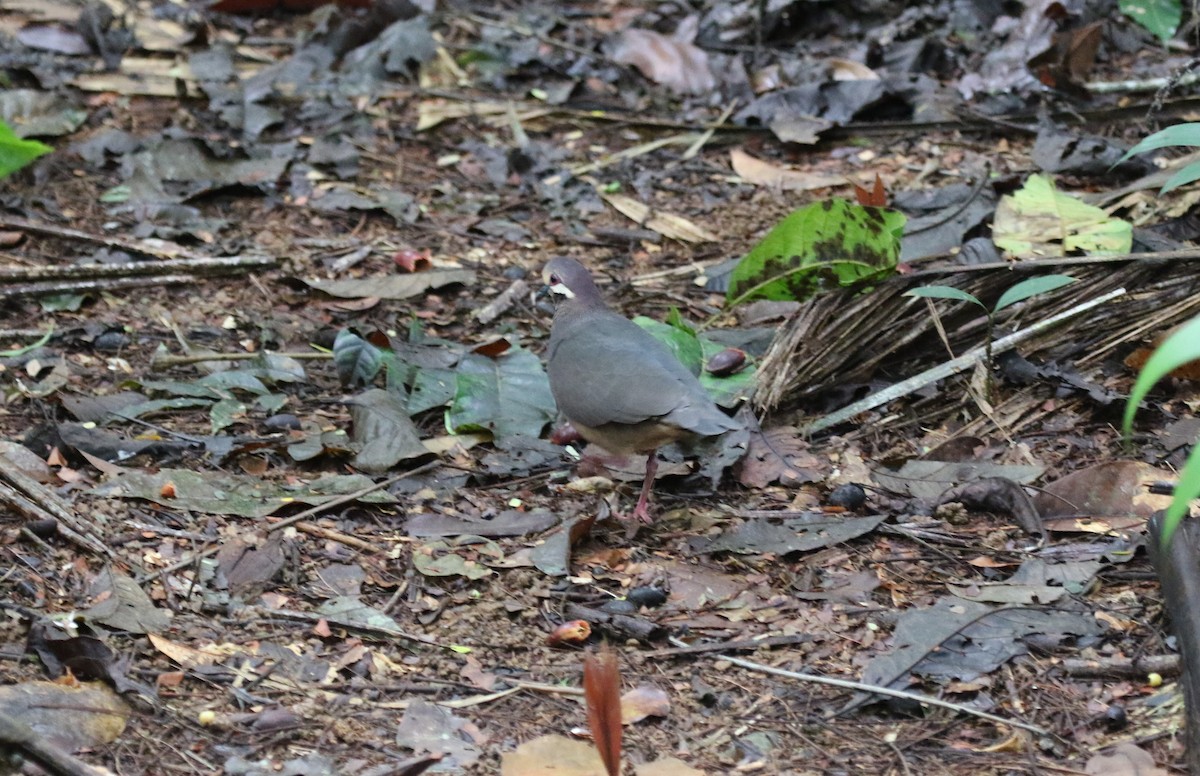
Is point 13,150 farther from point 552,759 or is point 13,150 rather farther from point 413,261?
point 413,261

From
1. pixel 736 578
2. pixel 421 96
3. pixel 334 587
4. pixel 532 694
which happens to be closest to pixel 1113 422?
pixel 736 578

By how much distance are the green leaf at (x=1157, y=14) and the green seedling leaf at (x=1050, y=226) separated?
1.99m

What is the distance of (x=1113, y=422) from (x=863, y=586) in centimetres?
122

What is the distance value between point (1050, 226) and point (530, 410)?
2.17 metres

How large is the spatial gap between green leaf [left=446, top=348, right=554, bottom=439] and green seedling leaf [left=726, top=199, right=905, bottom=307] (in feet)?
2.69

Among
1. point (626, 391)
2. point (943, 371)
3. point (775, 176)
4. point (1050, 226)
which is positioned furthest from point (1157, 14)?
point (626, 391)

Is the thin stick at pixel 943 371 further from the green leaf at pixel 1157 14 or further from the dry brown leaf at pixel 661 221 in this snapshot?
the green leaf at pixel 1157 14

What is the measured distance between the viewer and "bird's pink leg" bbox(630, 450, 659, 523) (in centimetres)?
412

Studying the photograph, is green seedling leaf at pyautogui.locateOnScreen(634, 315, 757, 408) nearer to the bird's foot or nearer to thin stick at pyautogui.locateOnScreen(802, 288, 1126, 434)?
thin stick at pyautogui.locateOnScreen(802, 288, 1126, 434)

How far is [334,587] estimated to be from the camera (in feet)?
12.0

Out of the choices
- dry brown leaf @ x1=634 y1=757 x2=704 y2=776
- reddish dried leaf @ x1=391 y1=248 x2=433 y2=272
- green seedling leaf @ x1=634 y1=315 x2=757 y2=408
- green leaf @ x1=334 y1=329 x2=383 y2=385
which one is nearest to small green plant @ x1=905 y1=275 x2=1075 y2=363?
green seedling leaf @ x1=634 y1=315 x2=757 y2=408

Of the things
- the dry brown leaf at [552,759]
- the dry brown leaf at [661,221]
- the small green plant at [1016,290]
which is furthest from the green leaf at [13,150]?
the dry brown leaf at [661,221]

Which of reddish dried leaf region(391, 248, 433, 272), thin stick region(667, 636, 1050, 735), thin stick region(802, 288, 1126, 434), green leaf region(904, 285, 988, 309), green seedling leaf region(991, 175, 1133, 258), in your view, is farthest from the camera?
reddish dried leaf region(391, 248, 433, 272)

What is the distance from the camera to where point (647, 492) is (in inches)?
165
